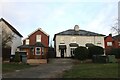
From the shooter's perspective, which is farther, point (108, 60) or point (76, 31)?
point (76, 31)

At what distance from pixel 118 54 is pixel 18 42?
24.6 m

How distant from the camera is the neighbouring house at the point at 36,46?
56281mm

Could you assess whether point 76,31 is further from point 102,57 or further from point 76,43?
point 102,57

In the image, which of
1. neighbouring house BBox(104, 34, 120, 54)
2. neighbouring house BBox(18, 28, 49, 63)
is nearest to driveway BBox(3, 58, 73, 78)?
neighbouring house BBox(18, 28, 49, 63)

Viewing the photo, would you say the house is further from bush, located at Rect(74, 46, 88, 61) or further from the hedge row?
bush, located at Rect(74, 46, 88, 61)

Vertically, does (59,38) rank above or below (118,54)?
above

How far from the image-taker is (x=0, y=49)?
4369 centimetres

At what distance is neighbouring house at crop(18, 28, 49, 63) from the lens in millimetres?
56281

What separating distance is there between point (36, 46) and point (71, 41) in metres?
9.99

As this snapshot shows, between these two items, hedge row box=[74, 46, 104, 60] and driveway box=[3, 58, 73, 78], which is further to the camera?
hedge row box=[74, 46, 104, 60]

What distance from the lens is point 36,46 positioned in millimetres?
57062

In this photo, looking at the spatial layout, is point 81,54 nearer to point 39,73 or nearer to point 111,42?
point 39,73

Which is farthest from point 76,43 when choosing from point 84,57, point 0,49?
point 0,49

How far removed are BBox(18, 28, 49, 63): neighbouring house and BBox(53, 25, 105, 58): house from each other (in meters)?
3.23
